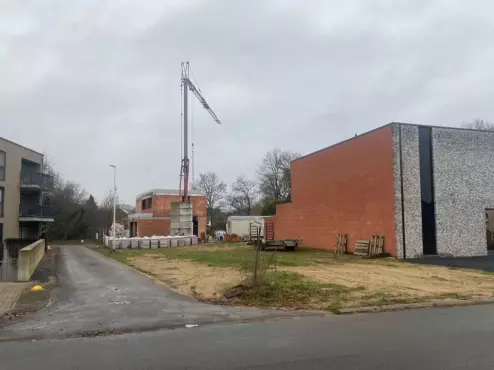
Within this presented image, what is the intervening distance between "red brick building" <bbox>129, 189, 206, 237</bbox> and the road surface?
159 ft

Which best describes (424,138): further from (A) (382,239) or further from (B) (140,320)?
(B) (140,320)

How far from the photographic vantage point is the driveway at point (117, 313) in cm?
870

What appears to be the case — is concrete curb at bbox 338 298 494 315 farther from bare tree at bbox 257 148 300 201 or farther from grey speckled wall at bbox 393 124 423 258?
bare tree at bbox 257 148 300 201

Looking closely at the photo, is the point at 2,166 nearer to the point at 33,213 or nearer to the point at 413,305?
the point at 33,213

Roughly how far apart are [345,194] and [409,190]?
537 cm

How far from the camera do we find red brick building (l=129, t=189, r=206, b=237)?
5956cm

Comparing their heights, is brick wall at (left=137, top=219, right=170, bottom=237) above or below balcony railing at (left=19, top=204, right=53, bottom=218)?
below

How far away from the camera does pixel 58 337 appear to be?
8.09m

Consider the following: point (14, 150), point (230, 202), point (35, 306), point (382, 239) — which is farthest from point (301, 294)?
point (230, 202)

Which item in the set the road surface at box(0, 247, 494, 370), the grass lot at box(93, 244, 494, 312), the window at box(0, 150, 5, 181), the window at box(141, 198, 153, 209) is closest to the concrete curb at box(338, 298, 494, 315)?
the grass lot at box(93, 244, 494, 312)

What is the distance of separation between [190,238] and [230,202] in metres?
51.6

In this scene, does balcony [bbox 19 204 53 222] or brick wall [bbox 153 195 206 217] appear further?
brick wall [bbox 153 195 206 217]

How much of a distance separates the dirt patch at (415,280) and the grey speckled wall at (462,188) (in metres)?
8.02

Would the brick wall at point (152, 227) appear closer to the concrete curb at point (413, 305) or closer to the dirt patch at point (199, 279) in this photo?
the dirt patch at point (199, 279)
